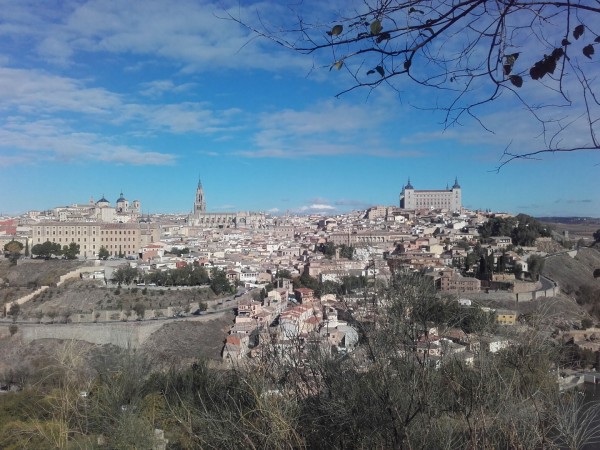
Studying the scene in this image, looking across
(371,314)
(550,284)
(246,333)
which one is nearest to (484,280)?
(550,284)

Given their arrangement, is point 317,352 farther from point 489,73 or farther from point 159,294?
point 159,294

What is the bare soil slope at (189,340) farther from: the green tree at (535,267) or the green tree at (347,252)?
the green tree at (535,267)

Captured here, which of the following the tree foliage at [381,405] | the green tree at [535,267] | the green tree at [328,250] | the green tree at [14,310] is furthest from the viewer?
the green tree at [328,250]

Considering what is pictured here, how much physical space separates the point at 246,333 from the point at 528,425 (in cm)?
1082

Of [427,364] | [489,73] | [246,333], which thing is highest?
[489,73]

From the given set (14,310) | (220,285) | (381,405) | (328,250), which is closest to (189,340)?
(220,285)

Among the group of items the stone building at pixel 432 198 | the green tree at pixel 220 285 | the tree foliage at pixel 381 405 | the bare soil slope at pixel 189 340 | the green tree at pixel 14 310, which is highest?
the stone building at pixel 432 198

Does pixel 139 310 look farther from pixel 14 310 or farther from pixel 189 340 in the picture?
pixel 14 310

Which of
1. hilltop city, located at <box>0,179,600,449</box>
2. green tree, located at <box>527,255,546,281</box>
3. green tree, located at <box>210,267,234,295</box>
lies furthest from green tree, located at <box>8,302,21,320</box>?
green tree, located at <box>527,255,546,281</box>

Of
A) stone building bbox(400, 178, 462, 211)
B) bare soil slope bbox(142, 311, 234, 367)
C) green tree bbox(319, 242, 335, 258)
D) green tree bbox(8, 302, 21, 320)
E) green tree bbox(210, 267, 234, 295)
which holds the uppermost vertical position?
stone building bbox(400, 178, 462, 211)

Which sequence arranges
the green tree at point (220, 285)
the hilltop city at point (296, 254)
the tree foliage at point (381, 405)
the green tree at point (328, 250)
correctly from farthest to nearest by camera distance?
the green tree at point (328, 250) → the green tree at point (220, 285) → the hilltop city at point (296, 254) → the tree foliage at point (381, 405)

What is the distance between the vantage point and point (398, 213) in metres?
41.0

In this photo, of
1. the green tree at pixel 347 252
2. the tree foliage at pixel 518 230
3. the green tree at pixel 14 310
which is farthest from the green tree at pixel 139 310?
the tree foliage at pixel 518 230

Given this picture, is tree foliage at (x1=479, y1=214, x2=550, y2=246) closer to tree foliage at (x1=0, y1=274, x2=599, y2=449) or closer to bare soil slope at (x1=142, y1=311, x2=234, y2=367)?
bare soil slope at (x1=142, y1=311, x2=234, y2=367)
